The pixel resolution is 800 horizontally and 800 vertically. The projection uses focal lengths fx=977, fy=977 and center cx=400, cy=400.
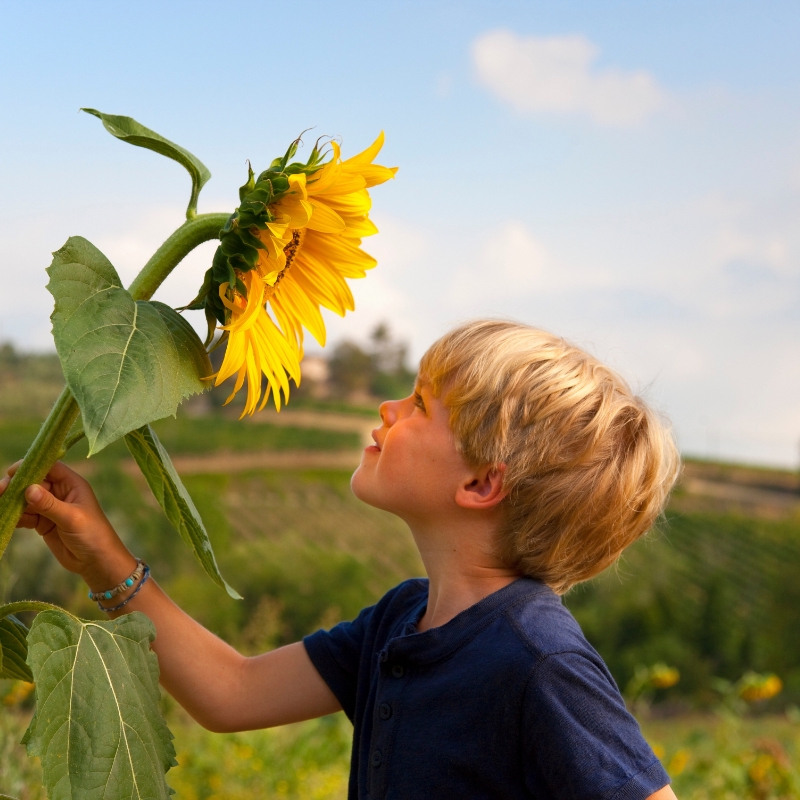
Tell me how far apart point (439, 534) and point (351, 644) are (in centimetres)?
22

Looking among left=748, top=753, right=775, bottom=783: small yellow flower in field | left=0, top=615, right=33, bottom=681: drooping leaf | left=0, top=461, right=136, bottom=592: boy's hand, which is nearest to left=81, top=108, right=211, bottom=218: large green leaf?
left=0, top=461, right=136, bottom=592: boy's hand

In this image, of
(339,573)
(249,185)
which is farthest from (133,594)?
(339,573)

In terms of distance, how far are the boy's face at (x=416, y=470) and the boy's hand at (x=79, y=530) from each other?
0.85 ft

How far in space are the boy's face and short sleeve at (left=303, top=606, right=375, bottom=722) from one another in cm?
21

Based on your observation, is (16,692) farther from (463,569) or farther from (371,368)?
(371,368)

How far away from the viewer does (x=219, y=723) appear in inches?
44.0

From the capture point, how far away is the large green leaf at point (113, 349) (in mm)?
670

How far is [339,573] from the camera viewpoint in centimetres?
1567

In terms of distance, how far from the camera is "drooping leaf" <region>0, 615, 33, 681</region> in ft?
2.92

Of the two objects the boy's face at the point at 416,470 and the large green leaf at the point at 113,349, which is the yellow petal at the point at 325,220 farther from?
the boy's face at the point at 416,470

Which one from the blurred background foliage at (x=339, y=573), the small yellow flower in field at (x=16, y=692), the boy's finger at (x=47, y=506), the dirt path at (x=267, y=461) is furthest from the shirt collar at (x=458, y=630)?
the dirt path at (x=267, y=461)

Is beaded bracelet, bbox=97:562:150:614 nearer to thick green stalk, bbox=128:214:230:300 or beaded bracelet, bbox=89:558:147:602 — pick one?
beaded bracelet, bbox=89:558:147:602

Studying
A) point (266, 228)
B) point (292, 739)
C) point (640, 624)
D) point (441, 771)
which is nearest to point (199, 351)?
point (266, 228)

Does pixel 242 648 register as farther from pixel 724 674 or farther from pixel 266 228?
pixel 724 674
